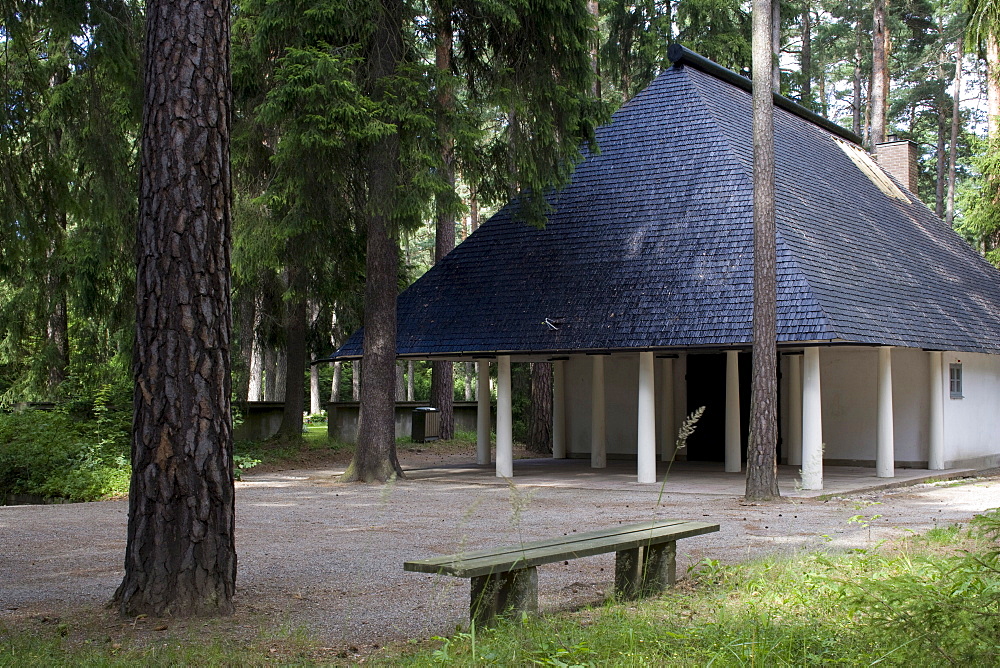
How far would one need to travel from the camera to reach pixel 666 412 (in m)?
20.2

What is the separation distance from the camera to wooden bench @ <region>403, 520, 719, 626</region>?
5594 mm

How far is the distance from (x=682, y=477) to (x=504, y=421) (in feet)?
→ 10.6

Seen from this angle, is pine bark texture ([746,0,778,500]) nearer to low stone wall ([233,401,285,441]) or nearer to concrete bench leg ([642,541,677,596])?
concrete bench leg ([642,541,677,596])

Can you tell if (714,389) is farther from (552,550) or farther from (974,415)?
(552,550)

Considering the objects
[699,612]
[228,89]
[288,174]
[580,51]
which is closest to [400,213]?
[288,174]

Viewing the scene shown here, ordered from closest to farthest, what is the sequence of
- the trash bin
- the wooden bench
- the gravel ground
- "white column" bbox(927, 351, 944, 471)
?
the wooden bench < the gravel ground < "white column" bbox(927, 351, 944, 471) < the trash bin

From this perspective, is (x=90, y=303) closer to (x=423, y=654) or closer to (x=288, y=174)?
(x=288, y=174)

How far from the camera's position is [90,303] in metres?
19.4

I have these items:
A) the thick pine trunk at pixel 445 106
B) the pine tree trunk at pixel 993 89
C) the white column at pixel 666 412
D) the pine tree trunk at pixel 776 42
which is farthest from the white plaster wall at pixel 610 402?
the pine tree trunk at pixel 776 42

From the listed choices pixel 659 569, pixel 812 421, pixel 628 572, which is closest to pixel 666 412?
pixel 812 421

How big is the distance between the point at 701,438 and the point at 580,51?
9043 millimetres

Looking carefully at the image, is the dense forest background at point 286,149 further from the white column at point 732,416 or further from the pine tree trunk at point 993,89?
the white column at point 732,416

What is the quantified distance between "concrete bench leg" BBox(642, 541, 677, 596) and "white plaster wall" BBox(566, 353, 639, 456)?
45.9 ft

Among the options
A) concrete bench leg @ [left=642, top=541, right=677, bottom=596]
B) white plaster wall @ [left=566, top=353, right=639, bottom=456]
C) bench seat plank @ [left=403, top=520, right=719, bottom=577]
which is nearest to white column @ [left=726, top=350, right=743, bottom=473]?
white plaster wall @ [left=566, top=353, right=639, bottom=456]
